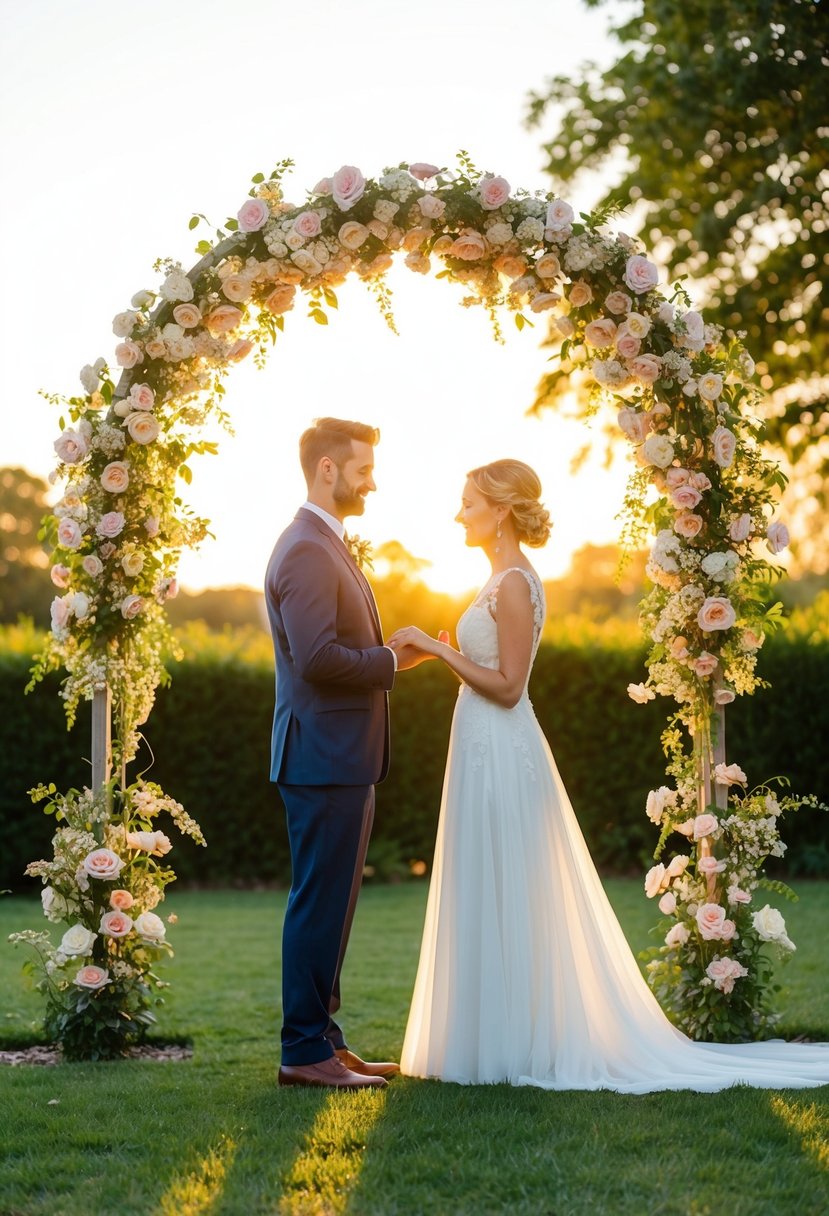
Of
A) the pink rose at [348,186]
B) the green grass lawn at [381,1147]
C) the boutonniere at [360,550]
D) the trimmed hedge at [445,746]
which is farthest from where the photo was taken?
the trimmed hedge at [445,746]

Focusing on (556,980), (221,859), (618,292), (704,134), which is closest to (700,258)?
(704,134)

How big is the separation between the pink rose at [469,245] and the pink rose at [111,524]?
1832mm

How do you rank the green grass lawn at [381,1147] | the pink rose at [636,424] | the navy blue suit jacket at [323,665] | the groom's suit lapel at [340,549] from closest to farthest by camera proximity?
1. the green grass lawn at [381,1147]
2. the navy blue suit jacket at [323,665]
3. the groom's suit lapel at [340,549]
4. the pink rose at [636,424]

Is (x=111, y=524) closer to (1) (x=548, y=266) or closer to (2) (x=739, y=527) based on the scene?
(1) (x=548, y=266)

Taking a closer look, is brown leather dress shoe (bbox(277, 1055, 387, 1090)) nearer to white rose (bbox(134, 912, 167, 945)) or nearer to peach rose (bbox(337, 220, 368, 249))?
white rose (bbox(134, 912, 167, 945))

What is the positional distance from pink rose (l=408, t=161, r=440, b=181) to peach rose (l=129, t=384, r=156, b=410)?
4.83ft

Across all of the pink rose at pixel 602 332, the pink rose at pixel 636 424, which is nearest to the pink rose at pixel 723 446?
the pink rose at pixel 636 424

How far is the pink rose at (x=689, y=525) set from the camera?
5.54 meters

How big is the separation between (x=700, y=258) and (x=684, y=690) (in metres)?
9.90

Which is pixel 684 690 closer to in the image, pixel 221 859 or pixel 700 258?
pixel 221 859

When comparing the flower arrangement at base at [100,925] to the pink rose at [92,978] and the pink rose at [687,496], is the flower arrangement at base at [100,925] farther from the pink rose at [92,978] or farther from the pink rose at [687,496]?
the pink rose at [687,496]

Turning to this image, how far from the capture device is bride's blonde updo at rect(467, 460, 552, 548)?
5.02 meters

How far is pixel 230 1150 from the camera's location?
387cm

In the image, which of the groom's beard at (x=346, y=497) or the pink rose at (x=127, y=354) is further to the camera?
the pink rose at (x=127, y=354)
